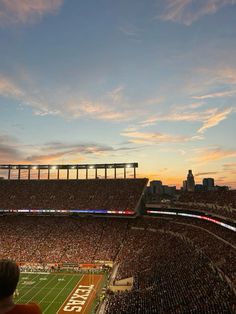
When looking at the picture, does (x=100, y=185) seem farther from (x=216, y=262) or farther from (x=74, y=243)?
(x=216, y=262)

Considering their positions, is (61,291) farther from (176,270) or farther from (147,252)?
(147,252)

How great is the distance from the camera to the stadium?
2686cm

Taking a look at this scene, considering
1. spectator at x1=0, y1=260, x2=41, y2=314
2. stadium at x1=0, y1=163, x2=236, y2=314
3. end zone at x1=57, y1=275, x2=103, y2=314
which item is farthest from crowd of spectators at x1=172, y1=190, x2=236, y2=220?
spectator at x1=0, y1=260, x2=41, y2=314

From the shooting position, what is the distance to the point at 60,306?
30906 mm

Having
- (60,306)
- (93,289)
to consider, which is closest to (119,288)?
(93,289)

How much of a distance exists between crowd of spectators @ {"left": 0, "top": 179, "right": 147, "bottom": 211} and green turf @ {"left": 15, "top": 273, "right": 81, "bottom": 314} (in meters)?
21.3

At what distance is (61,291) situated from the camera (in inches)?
1380

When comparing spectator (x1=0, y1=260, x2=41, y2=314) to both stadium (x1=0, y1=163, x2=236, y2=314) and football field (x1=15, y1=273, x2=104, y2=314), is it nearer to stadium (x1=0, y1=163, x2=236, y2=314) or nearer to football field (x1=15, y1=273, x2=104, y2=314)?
stadium (x1=0, y1=163, x2=236, y2=314)

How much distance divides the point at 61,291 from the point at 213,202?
24.8 meters

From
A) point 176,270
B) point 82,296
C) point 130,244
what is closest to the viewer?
point 176,270

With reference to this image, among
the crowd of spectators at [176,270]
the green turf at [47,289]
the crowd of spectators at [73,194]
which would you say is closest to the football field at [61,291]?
the green turf at [47,289]

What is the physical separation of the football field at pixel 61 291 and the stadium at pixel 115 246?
0.33ft

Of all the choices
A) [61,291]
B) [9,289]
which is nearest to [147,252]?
[61,291]

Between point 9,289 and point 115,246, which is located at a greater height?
point 9,289
